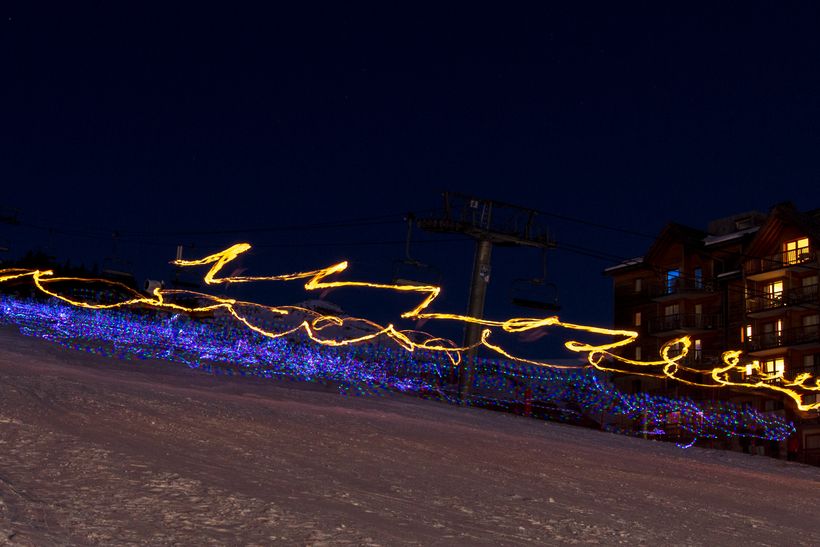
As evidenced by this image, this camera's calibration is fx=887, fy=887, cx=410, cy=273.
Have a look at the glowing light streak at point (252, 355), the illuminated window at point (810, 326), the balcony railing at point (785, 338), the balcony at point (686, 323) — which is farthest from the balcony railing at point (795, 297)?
the glowing light streak at point (252, 355)

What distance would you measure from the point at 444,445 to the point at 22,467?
6.88m

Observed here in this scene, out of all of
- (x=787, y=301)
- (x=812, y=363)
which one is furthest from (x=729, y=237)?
(x=812, y=363)

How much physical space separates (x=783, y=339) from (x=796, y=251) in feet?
13.3

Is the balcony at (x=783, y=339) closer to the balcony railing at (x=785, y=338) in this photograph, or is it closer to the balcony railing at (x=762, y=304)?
the balcony railing at (x=785, y=338)

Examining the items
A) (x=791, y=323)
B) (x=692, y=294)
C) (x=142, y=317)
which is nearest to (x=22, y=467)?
A: (x=142, y=317)

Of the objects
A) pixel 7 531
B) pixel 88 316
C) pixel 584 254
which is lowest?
pixel 7 531

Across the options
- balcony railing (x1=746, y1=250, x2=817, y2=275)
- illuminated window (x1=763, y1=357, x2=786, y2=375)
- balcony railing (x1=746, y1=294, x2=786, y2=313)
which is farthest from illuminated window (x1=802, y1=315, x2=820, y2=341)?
balcony railing (x1=746, y1=250, x2=817, y2=275)

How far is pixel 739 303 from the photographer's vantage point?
43219 mm

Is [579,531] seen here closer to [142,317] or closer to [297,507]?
[297,507]

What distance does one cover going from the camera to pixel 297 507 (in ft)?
19.8

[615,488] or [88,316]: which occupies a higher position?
[88,316]

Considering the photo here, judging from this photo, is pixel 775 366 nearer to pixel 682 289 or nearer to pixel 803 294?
pixel 803 294

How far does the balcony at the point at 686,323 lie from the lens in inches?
1762

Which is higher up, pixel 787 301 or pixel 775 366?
pixel 787 301
